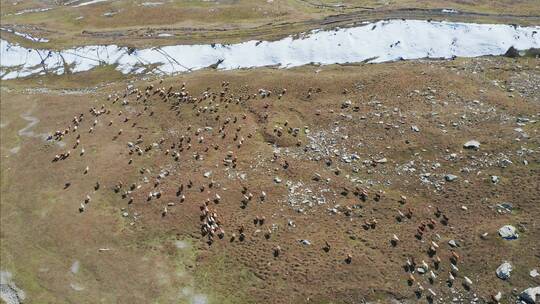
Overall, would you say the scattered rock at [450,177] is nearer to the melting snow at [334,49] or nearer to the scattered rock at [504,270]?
the scattered rock at [504,270]

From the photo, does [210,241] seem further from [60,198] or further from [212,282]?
[60,198]

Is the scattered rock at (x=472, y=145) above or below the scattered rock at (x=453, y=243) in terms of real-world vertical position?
above

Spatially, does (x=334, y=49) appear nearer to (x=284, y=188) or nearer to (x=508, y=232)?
(x=284, y=188)

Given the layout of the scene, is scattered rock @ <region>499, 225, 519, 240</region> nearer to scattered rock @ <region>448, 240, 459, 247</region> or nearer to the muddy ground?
the muddy ground

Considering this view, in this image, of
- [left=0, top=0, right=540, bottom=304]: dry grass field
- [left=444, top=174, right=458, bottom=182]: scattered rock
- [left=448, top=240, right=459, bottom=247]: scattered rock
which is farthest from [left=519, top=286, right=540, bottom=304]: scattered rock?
[left=444, top=174, right=458, bottom=182]: scattered rock

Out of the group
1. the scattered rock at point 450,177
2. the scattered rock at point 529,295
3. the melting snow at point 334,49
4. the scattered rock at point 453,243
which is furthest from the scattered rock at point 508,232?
the melting snow at point 334,49

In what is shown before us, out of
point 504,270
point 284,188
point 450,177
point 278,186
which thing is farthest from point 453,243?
point 278,186
